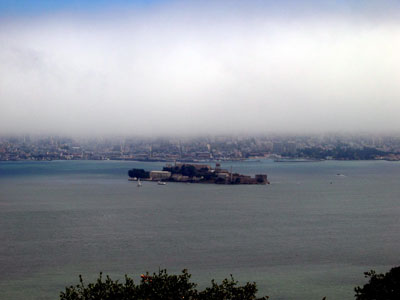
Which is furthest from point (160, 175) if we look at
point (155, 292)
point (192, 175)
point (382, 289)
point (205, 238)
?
point (155, 292)

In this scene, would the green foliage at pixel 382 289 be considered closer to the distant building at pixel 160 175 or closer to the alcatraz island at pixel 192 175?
the alcatraz island at pixel 192 175

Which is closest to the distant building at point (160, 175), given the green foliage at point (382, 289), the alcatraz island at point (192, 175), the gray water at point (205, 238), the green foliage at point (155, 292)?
the alcatraz island at point (192, 175)

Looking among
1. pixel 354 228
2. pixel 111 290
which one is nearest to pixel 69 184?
pixel 354 228

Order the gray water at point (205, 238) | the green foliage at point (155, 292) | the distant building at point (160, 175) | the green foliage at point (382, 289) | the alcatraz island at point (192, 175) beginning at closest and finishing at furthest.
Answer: the green foliage at point (155, 292) → the green foliage at point (382, 289) → the gray water at point (205, 238) → the alcatraz island at point (192, 175) → the distant building at point (160, 175)

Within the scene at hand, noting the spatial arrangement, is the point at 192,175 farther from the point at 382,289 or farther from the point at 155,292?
the point at 155,292

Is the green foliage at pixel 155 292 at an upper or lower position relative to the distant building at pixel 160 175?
upper

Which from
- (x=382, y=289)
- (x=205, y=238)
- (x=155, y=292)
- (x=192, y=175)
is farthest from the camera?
(x=192, y=175)

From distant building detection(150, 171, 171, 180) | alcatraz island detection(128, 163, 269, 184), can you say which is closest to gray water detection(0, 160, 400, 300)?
alcatraz island detection(128, 163, 269, 184)

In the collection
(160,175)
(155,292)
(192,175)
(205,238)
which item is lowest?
(205,238)
